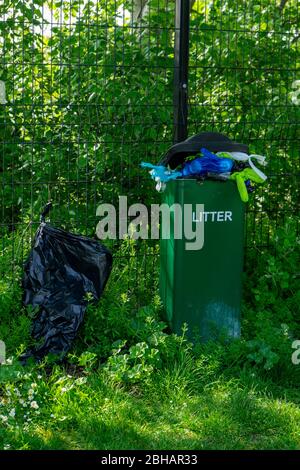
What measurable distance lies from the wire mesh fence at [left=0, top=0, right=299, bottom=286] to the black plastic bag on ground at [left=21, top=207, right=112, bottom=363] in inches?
19.0

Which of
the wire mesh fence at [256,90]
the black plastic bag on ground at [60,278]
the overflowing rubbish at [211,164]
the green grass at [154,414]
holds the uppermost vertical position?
the wire mesh fence at [256,90]

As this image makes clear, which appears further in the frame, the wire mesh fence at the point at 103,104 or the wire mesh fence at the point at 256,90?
the wire mesh fence at the point at 256,90

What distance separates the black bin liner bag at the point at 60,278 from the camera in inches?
204

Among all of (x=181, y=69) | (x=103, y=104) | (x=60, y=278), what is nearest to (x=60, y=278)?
(x=60, y=278)

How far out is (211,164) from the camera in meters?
5.19

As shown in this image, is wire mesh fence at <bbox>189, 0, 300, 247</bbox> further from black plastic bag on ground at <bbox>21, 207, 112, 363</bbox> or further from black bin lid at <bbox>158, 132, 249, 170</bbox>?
black plastic bag on ground at <bbox>21, 207, 112, 363</bbox>

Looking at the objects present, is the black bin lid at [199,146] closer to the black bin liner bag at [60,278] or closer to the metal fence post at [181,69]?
the metal fence post at [181,69]

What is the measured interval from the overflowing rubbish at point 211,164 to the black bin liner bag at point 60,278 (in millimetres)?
699

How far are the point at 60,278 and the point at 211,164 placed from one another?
1.26m

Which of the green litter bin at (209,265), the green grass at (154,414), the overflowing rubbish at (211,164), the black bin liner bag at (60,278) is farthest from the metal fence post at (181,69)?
the green grass at (154,414)

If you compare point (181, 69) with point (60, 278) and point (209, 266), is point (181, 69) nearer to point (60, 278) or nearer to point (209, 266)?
point (209, 266)

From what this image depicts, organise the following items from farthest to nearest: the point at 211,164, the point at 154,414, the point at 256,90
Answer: the point at 256,90, the point at 211,164, the point at 154,414

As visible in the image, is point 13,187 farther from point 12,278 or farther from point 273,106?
point 273,106

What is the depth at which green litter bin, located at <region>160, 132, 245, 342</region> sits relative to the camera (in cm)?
519
